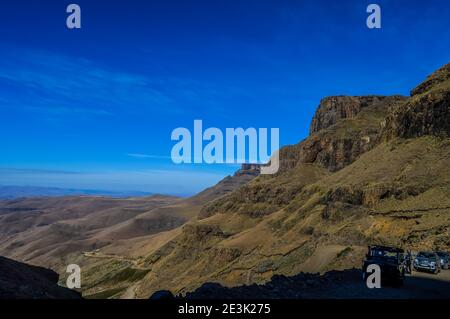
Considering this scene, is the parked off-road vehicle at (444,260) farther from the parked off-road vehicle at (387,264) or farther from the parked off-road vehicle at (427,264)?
the parked off-road vehicle at (387,264)

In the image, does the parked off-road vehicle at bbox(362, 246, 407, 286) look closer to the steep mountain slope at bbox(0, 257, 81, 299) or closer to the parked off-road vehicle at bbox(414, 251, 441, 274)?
the parked off-road vehicle at bbox(414, 251, 441, 274)

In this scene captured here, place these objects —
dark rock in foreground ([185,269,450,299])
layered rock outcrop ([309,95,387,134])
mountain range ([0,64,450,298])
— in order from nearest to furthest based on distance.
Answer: dark rock in foreground ([185,269,450,299])
mountain range ([0,64,450,298])
layered rock outcrop ([309,95,387,134])

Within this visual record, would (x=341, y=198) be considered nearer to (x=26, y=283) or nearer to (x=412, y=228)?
(x=412, y=228)

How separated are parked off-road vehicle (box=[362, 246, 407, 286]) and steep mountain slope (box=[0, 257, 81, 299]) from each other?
15.3m

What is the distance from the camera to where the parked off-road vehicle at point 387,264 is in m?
22.4

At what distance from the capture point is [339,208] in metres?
74.4

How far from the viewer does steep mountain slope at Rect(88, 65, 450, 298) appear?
5294 cm

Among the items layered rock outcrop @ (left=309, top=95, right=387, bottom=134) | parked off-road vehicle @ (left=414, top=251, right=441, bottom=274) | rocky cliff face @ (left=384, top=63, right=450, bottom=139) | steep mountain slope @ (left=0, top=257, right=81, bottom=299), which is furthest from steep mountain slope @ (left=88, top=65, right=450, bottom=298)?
steep mountain slope @ (left=0, top=257, right=81, bottom=299)

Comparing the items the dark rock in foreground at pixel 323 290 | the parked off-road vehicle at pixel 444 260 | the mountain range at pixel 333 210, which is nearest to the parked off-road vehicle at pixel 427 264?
the parked off-road vehicle at pixel 444 260

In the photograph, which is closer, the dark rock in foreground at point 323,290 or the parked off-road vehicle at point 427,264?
the dark rock in foreground at point 323,290

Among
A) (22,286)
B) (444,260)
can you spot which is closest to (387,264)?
(444,260)

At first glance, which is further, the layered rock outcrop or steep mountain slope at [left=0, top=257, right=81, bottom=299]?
the layered rock outcrop

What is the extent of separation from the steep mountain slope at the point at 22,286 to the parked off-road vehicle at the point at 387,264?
15.3 metres

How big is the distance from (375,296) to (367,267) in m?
4.10
